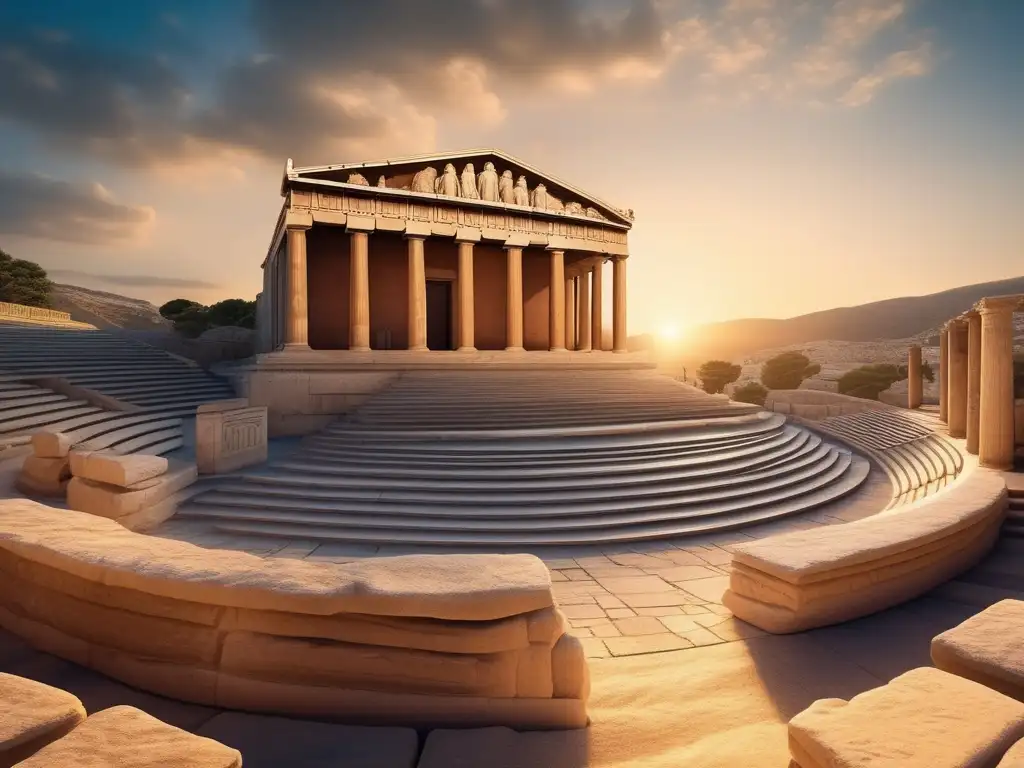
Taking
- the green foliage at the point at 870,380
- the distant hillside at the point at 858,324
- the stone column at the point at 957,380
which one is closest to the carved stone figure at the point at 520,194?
the stone column at the point at 957,380

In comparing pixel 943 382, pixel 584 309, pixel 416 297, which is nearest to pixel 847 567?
pixel 416 297

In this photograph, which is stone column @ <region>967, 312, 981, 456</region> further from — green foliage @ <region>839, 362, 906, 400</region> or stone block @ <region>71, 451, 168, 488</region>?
green foliage @ <region>839, 362, 906, 400</region>

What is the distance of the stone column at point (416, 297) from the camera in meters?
19.8

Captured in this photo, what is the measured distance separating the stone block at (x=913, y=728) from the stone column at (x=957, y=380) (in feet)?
53.4

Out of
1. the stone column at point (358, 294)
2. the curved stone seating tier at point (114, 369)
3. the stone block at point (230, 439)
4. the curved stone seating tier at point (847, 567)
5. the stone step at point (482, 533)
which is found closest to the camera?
the curved stone seating tier at point (847, 567)

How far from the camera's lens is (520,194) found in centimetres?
2211

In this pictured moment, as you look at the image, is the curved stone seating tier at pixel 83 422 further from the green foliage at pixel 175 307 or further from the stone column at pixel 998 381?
the green foliage at pixel 175 307

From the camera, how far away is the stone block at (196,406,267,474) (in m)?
9.97

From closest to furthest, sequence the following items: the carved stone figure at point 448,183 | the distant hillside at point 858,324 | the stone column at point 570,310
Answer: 1. the carved stone figure at point 448,183
2. the stone column at point 570,310
3. the distant hillside at point 858,324

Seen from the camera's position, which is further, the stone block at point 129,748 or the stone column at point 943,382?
the stone column at point 943,382

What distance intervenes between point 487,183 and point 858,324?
118 meters

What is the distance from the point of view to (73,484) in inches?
314

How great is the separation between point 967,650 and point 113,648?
178 inches

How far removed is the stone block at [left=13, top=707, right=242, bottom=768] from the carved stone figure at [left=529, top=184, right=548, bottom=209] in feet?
73.9
